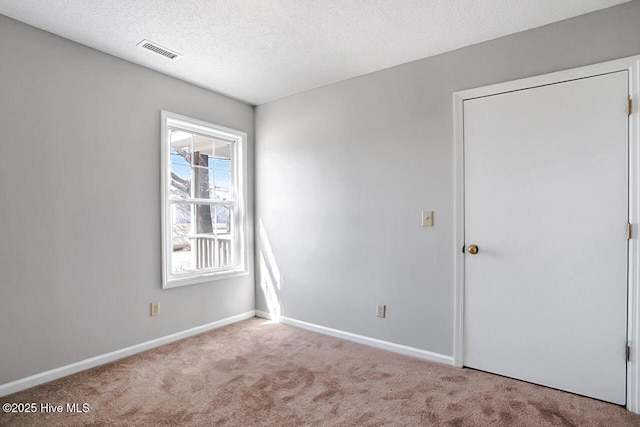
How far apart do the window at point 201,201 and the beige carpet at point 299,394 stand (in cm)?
92

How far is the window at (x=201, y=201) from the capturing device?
323cm

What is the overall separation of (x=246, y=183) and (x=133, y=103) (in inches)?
54.8

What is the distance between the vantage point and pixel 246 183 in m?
3.91

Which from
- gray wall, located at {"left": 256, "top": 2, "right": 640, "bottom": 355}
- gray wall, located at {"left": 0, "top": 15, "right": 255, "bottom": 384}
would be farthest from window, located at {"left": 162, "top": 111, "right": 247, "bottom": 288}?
gray wall, located at {"left": 256, "top": 2, "right": 640, "bottom": 355}

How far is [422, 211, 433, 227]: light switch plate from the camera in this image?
277 cm

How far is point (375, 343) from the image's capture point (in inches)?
121

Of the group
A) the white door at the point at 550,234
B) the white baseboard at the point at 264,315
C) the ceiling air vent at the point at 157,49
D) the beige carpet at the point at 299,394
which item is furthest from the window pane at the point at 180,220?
the white door at the point at 550,234

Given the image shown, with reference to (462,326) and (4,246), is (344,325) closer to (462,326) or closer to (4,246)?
(462,326)

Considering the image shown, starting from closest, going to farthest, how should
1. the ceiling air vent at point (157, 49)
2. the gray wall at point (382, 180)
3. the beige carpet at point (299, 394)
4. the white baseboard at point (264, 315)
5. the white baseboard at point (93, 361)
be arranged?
the beige carpet at point (299, 394)
the white baseboard at point (93, 361)
the gray wall at point (382, 180)
the ceiling air vent at point (157, 49)
the white baseboard at point (264, 315)

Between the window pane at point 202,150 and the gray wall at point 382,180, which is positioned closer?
the gray wall at point 382,180

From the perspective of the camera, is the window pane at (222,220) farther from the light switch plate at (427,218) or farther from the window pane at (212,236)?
the light switch plate at (427,218)

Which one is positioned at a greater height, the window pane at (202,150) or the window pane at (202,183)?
the window pane at (202,150)

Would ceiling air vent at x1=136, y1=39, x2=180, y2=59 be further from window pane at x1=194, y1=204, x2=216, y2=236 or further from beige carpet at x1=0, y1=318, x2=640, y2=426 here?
beige carpet at x1=0, y1=318, x2=640, y2=426

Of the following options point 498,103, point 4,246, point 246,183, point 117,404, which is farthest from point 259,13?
point 117,404
